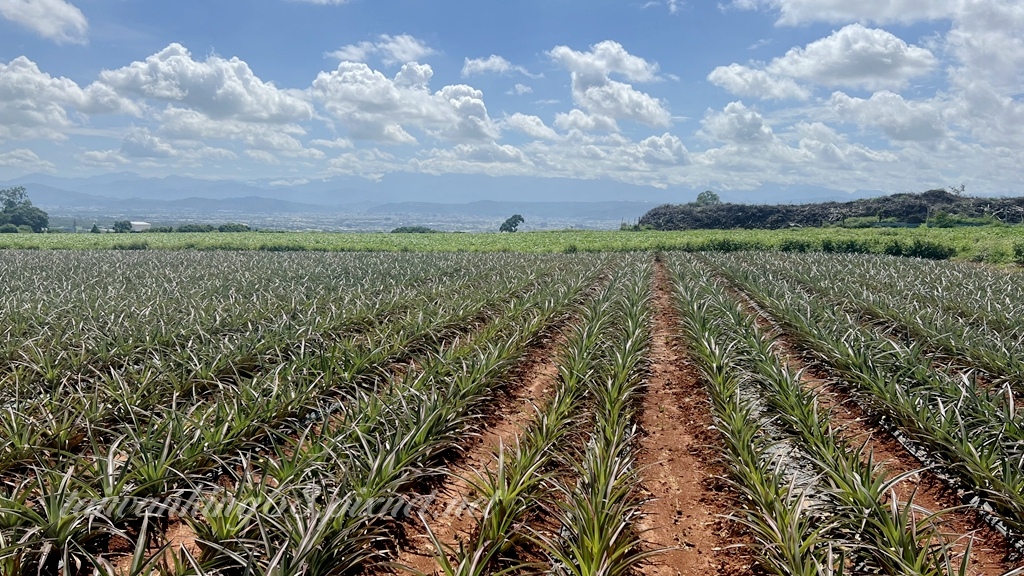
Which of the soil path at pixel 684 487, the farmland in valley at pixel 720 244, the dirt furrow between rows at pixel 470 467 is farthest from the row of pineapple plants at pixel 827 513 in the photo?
the farmland in valley at pixel 720 244

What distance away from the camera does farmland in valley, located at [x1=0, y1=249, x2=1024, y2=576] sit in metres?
2.68

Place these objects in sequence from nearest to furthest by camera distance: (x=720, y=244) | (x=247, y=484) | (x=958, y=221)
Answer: (x=247, y=484)
(x=720, y=244)
(x=958, y=221)

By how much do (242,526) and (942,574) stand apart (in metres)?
3.31

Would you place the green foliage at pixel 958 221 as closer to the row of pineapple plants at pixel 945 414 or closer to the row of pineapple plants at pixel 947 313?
the row of pineapple plants at pixel 947 313

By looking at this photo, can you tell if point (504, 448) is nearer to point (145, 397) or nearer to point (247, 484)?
point (247, 484)

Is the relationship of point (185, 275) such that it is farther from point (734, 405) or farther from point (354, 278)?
point (734, 405)

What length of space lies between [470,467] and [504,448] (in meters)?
0.68

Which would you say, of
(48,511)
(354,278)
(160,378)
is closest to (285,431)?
(160,378)

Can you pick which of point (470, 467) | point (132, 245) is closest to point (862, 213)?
point (132, 245)

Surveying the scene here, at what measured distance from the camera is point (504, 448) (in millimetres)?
4246

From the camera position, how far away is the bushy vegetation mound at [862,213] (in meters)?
51.8

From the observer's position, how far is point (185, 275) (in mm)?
13953

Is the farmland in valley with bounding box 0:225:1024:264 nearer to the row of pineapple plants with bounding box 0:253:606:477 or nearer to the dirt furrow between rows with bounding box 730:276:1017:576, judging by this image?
the dirt furrow between rows with bounding box 730:276:1017:576

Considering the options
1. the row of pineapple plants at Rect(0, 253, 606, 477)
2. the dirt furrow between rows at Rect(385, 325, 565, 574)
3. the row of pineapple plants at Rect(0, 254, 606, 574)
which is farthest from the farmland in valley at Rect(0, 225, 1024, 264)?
the row of pineapple plants at Rect(0, 254, 606, 574)
